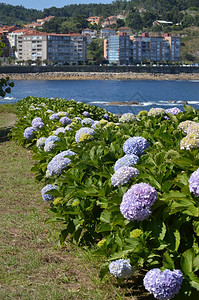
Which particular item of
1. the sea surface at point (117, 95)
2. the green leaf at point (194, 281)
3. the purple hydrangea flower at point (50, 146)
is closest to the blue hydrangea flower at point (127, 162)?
the green leaf at point (194, 281)

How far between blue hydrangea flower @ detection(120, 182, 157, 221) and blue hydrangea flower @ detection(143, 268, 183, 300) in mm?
472

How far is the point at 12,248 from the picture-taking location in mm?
4129

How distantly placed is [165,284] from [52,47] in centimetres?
15894

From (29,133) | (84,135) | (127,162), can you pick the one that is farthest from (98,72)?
(127,162)

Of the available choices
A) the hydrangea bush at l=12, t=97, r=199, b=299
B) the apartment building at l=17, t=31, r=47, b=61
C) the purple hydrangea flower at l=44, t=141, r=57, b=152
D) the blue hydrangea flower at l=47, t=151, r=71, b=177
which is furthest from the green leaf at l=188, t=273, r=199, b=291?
the apartment building at l=17, t=31, r=47, b=61

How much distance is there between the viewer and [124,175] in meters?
3.58

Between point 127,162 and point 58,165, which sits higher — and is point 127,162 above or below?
above

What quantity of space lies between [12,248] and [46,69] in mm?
125845

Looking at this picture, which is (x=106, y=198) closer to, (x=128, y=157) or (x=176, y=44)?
(x=128, y=157)

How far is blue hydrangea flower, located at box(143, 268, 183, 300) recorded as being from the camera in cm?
276

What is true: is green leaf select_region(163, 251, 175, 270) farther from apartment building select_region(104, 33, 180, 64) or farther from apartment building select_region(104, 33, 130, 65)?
apartment building select_region(104, 33, 180, 64)

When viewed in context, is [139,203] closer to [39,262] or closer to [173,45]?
[39,262]

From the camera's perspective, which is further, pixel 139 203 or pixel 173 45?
pixel 173 45

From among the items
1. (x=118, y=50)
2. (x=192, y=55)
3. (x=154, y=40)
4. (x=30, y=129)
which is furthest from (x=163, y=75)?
(x=30, y=129)
